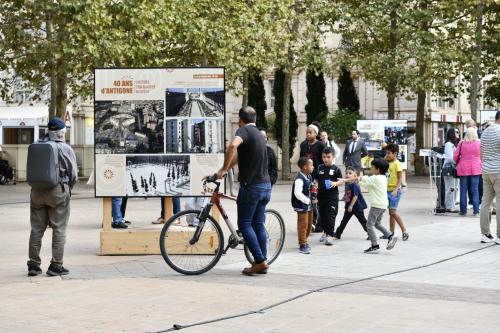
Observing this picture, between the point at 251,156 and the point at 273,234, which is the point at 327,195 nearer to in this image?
the point at 273,234

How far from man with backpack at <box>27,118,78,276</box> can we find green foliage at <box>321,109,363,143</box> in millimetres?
38158

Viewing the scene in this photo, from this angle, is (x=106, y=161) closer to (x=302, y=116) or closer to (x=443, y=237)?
(x=443, y=237)

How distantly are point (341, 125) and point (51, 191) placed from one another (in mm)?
38657

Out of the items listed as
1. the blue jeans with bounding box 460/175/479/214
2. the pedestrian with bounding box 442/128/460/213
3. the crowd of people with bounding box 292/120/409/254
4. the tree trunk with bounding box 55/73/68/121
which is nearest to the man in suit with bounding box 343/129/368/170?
the pedestrian with bounding box 442/128/460/213

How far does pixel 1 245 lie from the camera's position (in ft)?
50.7

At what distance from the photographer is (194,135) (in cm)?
1355

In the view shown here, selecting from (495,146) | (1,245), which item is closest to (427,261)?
(495,146)

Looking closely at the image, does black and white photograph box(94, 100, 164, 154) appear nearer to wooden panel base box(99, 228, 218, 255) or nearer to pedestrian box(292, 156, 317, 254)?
wooden panel base box(99, 228, 218, 255)

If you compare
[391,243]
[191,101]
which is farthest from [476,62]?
[191,101]

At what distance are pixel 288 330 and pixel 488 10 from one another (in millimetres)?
38352

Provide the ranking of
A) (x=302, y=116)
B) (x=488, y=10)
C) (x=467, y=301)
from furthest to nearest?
(x=302, y=116) < (x=488, y=10) < (x=467, y=301)

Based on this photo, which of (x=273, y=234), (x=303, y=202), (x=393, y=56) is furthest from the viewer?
(x=393, y=56)

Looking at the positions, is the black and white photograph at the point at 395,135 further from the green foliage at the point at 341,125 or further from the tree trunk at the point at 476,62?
the green foliage at the point at 341,125

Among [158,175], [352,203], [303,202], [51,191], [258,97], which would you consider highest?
[258,97]
